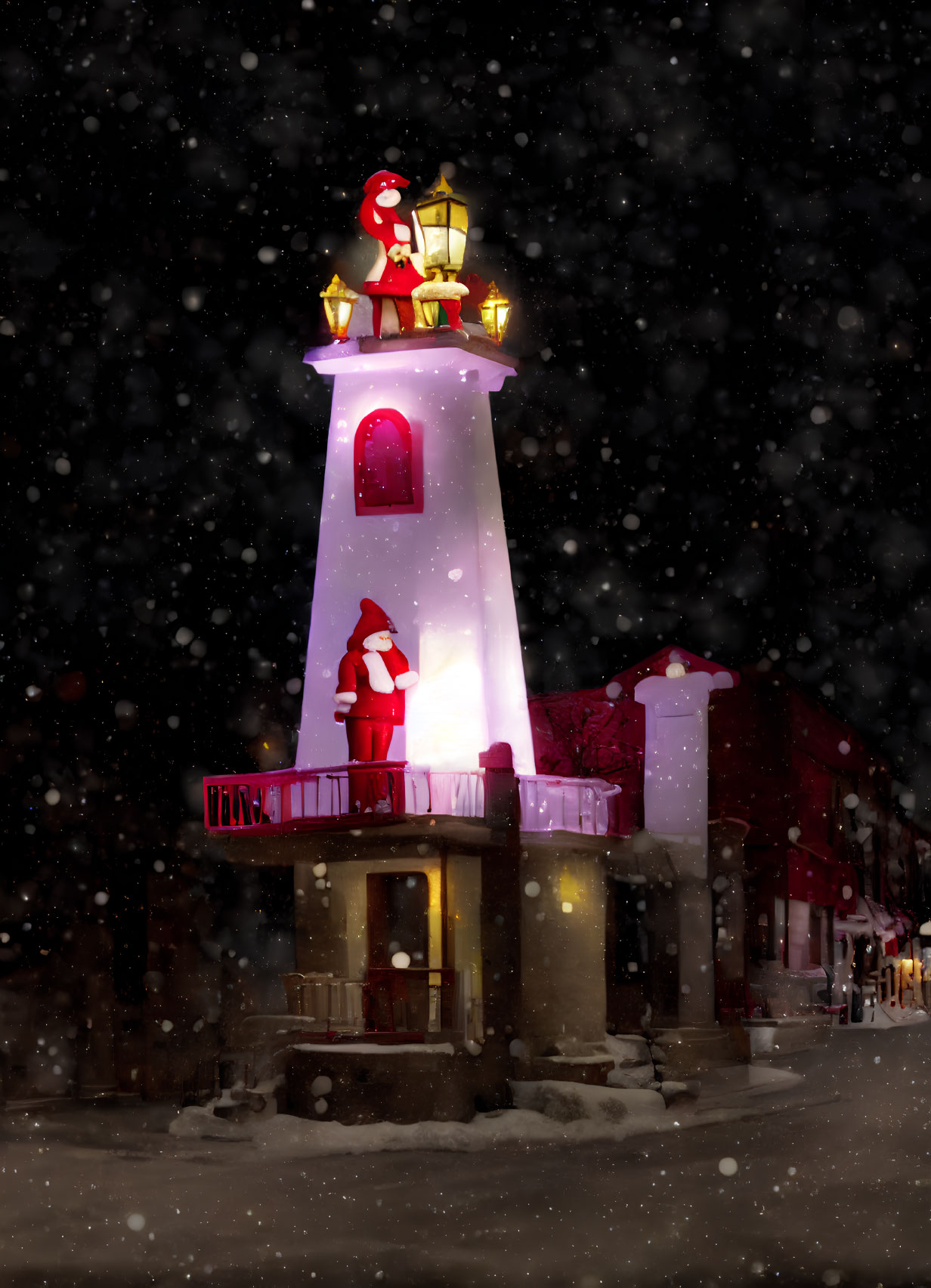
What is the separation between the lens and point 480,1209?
15375 mm

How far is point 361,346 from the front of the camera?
2541 centimetres

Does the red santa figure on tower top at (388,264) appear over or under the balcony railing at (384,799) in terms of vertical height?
over

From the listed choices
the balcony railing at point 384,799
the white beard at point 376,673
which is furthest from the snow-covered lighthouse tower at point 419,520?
the balcony railing at point 384,799

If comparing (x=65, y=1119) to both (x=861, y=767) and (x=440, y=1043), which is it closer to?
(x=440, y=1043)

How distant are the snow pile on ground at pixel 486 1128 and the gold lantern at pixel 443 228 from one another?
39.6ft

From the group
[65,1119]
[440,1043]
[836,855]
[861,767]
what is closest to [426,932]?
[440,1043]

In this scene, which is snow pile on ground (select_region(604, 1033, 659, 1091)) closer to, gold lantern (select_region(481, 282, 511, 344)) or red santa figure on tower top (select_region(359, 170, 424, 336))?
gold lantern (select_region(481, 282, 511, 344))

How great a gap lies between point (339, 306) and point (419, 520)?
143 inches

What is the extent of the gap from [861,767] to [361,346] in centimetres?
3450

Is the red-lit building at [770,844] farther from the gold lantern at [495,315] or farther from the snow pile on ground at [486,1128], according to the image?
the gold lantern at [495,315]

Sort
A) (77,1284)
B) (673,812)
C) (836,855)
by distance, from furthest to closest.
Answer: (836,855), (673,812), (77,1284)

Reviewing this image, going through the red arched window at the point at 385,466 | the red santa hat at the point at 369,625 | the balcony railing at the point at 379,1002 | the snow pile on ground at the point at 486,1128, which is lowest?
the snow pile on ground at the point at 486,1128

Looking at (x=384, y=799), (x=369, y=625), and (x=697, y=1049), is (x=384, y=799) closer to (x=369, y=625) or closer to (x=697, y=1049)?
(x=369, y=625)

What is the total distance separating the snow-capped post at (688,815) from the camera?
87.4ft
